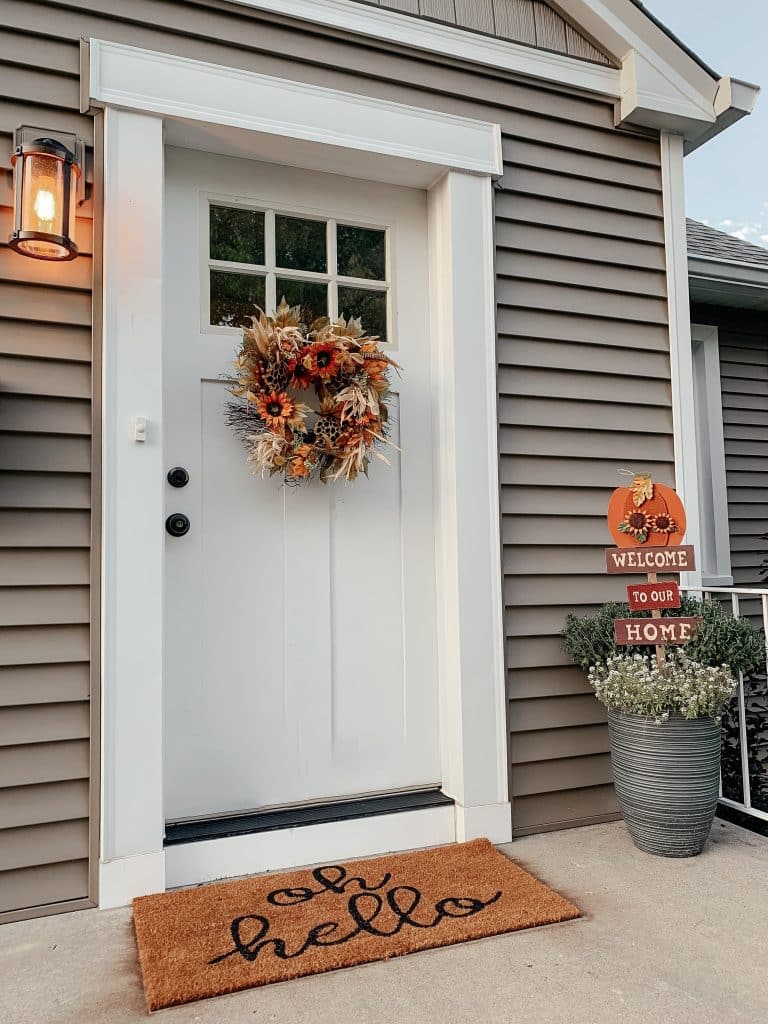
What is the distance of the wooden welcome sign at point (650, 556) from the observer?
2.21 m

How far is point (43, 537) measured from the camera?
1945 millimetres

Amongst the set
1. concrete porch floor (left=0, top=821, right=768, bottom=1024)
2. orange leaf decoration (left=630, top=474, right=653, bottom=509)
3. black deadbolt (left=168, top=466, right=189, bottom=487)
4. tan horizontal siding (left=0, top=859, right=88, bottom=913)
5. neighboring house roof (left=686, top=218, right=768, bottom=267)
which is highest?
neighboring house roof (left=686, top=218, right=768, bottom=267)

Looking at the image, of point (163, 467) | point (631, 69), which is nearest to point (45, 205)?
point (163, 467)

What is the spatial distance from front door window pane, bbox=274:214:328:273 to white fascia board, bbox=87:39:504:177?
0.27 m

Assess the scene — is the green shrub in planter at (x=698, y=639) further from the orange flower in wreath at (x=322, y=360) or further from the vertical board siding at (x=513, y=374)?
the orange flower in wreath at (x=322, y=360)

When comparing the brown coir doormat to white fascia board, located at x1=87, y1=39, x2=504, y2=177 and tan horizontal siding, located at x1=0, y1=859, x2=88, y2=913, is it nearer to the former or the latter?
tan horizontal siding, located at x1=0, y1=859, x2=88, y2=913

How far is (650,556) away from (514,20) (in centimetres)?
194

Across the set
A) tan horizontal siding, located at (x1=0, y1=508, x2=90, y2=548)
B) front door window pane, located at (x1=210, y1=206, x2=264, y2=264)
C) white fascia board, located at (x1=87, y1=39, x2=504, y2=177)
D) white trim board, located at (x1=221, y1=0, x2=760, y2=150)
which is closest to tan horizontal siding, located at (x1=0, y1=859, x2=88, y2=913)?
tan horizontal siding, located at (x1=0, y1=508, x2=90, y2=548)

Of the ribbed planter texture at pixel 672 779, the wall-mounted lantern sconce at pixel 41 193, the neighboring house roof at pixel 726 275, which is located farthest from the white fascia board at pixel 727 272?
the wall-mounted lantern sconce at pixel 41 193

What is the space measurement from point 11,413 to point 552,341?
176 cm

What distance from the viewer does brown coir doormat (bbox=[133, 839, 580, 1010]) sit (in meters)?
1.59

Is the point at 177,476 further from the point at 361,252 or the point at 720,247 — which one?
the point at 720,247

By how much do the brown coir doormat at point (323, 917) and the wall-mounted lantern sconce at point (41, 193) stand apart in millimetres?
1708

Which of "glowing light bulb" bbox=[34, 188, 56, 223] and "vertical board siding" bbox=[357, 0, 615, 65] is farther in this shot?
"vertical board siding" bbox=[357, 0, 615, 65]
